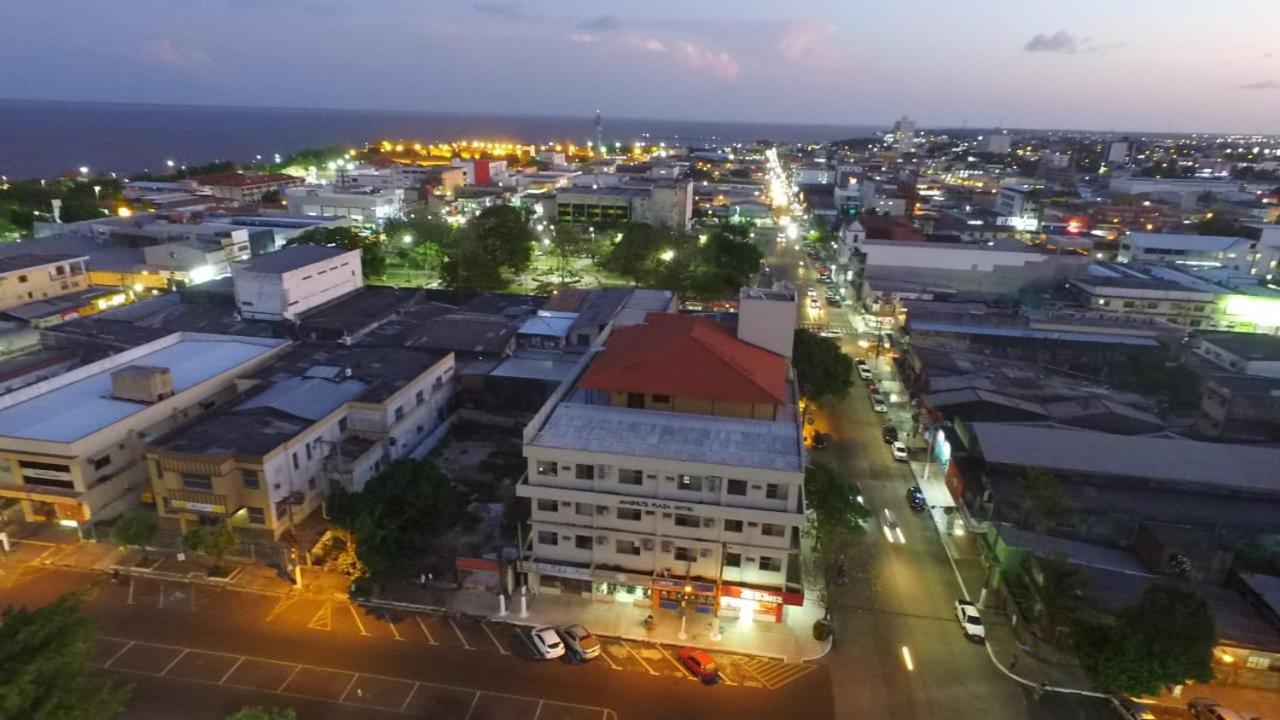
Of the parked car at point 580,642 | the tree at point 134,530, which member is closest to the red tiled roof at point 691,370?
the parked car at point 580,642

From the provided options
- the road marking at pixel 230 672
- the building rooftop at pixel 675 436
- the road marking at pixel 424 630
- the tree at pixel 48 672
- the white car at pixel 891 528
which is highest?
the building rooftop at pixel 675 436

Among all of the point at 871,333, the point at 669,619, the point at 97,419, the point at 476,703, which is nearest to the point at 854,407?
the point at 871,333

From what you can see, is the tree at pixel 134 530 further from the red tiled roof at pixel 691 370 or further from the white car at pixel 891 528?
the white car at pixel 891 528

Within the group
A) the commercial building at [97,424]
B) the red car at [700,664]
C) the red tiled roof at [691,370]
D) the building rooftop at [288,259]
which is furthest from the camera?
the building rooftop at [288,259]

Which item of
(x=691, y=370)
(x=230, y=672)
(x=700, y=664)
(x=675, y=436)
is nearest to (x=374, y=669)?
(x=230, y=672)

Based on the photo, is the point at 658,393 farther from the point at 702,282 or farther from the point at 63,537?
the point at 702,282

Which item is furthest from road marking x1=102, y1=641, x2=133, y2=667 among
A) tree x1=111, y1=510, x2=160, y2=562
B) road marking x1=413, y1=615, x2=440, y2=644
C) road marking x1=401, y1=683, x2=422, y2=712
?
road marking x1=401, y1=683, x2=422, y2=712

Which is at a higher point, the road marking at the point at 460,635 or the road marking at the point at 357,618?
the road marking at the point at 357,618

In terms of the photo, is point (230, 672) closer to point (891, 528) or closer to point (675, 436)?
point (675, 436)
